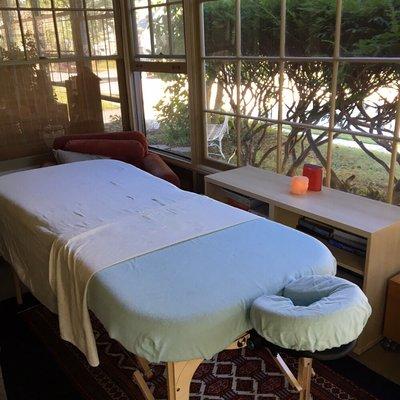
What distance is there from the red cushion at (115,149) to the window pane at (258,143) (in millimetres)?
801

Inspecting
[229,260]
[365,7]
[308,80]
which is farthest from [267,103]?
[229,260]

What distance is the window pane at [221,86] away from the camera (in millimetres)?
3078

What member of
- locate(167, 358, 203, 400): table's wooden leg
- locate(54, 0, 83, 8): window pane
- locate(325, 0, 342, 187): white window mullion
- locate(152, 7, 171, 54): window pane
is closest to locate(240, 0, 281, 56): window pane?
locate(325, 0, 342, 187): white window mullion

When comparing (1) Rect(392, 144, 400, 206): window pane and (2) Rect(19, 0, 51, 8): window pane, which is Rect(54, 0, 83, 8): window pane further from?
(1) Rect(392, 144, 400, 206): window pane

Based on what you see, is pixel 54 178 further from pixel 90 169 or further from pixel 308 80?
pixel 308 80

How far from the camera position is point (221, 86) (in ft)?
10.4

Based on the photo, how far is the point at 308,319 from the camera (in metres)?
1.19

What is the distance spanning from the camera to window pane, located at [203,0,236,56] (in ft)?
9.61

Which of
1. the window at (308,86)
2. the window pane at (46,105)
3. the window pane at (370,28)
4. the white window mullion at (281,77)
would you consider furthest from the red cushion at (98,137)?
the window pane at (370,28)

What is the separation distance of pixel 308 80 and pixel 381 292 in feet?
4.03

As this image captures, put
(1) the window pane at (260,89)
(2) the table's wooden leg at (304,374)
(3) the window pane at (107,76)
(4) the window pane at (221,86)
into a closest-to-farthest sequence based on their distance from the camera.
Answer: (2) the table's wooden leg at (304,374) → (1) the window pane at (260,89) → (4) the window pane at (221,86) → (3) the window pane at (107,76)

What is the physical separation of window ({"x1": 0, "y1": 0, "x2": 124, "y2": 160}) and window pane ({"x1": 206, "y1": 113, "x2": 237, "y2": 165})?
111 centimetres

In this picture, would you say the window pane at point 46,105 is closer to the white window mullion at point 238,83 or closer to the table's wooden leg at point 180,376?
the white window mullion at point 238,83

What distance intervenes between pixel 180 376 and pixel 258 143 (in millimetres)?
1972
